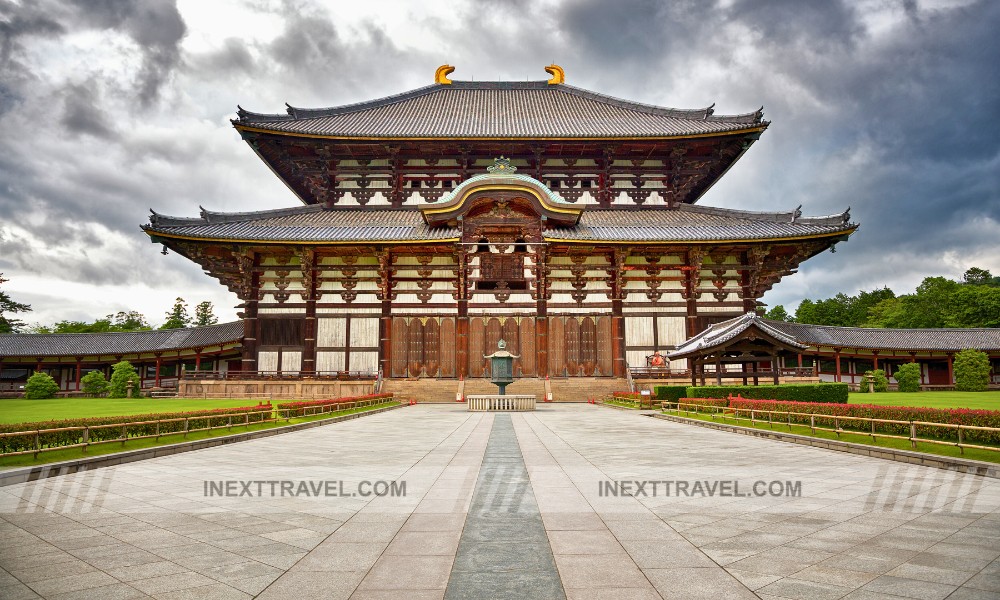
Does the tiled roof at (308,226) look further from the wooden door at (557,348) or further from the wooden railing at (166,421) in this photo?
the wooden railing at (166,421)

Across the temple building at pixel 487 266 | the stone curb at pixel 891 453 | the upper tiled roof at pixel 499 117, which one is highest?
the upper tiled roof at pixel 499 117

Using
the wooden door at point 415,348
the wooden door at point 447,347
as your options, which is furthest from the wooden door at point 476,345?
the wooden door at point 415,348

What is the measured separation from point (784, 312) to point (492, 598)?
84656 mm

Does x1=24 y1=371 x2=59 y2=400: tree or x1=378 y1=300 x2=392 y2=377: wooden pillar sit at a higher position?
x1=378 y1=300 x2=392 y2=377: wooden pillar

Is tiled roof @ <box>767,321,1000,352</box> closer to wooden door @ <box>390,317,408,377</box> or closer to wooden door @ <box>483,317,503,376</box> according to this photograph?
wooden door @ <box>483,317,503,376</box>

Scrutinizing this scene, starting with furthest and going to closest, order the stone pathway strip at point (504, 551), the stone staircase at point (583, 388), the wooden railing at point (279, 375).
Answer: the wooden railing at point (279, 375) < the stone staircase at point (583, 388) < the stone pathway strip at point (504, 551)

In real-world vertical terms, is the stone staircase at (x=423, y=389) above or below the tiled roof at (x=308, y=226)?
below

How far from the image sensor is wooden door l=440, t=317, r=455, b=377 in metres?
31.8

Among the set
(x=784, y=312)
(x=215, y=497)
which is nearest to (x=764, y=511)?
(x=215, y=497)

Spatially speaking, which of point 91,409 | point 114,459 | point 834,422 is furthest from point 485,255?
point 114,459

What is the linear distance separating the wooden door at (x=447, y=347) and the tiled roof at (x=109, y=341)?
1432cm

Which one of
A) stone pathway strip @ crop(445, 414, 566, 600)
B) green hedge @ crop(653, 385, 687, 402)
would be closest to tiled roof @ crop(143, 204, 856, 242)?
green hedge @ crop(653, 385, 687, 402)

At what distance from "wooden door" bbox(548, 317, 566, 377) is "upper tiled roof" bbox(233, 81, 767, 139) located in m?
11.0

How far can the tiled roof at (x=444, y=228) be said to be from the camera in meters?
30.0
